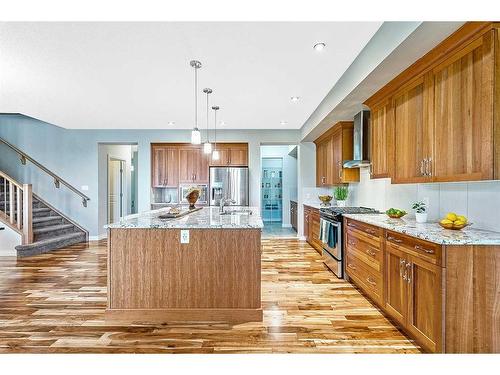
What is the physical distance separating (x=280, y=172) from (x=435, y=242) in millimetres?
8114

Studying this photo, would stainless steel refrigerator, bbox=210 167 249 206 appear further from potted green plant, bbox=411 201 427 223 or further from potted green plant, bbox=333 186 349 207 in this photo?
potted green plant, bbox=411 201 427 223

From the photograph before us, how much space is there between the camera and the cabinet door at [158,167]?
6863 millimetres

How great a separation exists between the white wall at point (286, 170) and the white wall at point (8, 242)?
6634 mm

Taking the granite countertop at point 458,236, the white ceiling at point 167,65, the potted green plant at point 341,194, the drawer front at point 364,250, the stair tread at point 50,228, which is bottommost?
the stair tread at point 50,228

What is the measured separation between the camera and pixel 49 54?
117 inches

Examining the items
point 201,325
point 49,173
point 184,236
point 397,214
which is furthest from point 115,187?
point 397,214

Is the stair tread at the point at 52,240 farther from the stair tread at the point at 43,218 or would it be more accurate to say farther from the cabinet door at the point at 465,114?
the cabinet door at the point at 465,114

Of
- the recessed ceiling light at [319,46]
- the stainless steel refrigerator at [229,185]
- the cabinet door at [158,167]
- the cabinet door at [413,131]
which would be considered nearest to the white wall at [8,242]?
the cabinet door at [158,167]

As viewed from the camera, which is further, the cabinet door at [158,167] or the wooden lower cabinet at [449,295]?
the cabinet door at [158,167]

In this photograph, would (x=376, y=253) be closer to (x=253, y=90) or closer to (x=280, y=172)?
(x=253, y=90)

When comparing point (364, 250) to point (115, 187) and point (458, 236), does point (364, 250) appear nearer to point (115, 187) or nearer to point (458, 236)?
point (458, 236)

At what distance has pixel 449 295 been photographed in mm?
1858

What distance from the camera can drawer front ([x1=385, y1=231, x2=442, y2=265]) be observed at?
192 cm

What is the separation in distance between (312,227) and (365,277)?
8.98ft
